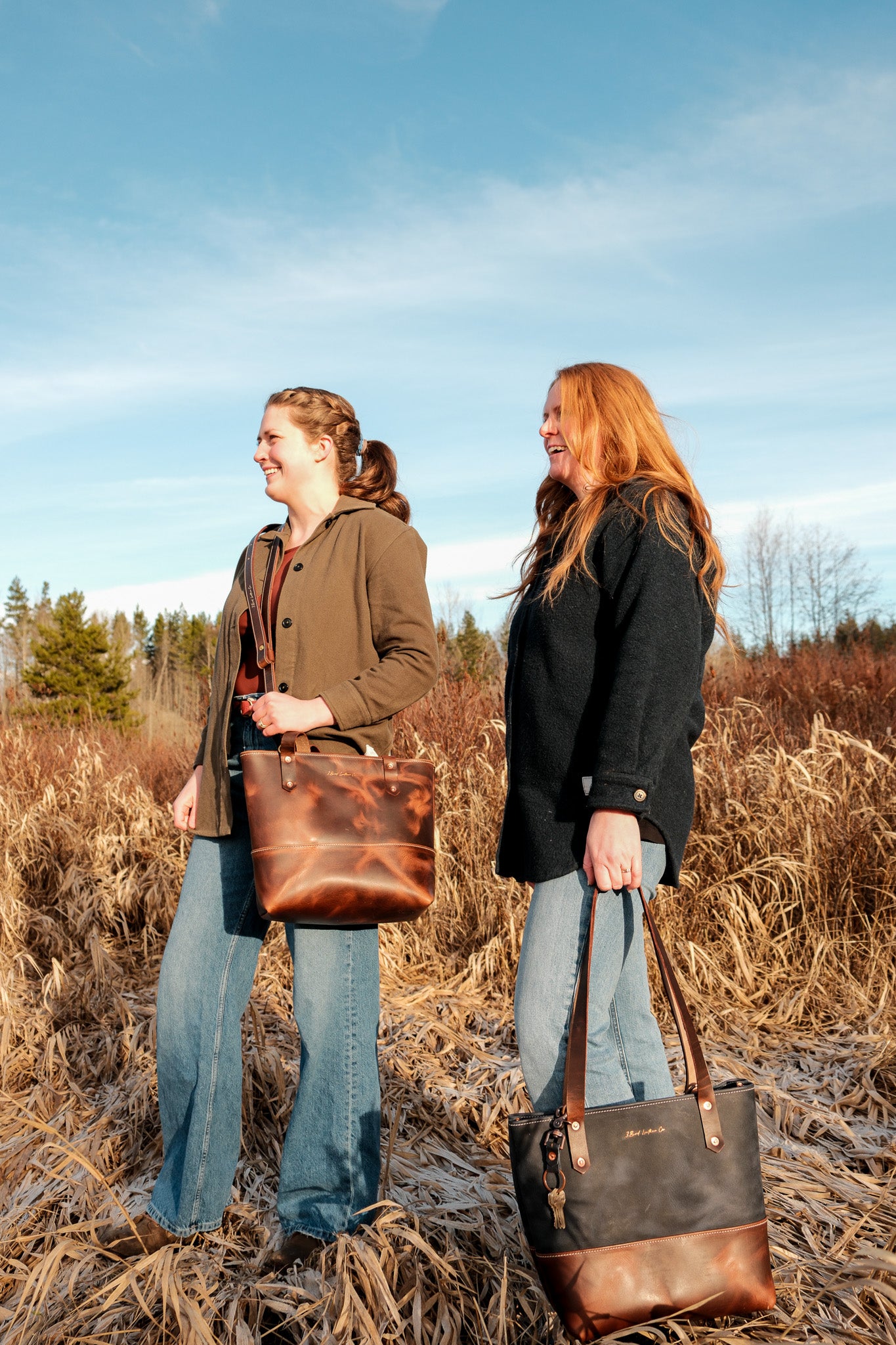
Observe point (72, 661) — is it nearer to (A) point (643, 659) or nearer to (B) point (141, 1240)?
(B) point (141, 1240)

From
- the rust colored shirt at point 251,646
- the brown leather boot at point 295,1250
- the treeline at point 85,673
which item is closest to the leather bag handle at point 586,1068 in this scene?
the brown leather boot at point 295,1250

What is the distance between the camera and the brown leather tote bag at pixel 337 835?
1.91 metres

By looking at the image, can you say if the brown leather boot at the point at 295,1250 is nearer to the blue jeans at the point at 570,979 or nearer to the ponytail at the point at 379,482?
the blue jeans at the point at 570,979

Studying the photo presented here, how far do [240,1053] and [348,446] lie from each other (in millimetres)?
1392

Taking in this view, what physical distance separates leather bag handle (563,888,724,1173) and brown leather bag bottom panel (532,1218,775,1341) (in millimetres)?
142

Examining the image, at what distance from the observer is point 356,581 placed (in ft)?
7.19

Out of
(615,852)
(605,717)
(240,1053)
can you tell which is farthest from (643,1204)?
(240,1053)

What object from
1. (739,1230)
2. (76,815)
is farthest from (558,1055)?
(76,815)

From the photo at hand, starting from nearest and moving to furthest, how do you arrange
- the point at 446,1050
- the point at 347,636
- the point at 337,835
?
the point at 337,835 < the point at 347,636 < the point at 446,1050

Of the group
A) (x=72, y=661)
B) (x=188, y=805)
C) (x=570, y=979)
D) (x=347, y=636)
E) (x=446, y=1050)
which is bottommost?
(x=446, y=1050)

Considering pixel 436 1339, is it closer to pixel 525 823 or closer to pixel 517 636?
pixel 525 823

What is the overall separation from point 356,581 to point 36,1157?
6.07 ft

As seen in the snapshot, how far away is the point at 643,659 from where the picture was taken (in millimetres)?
1606

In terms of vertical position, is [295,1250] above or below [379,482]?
below
